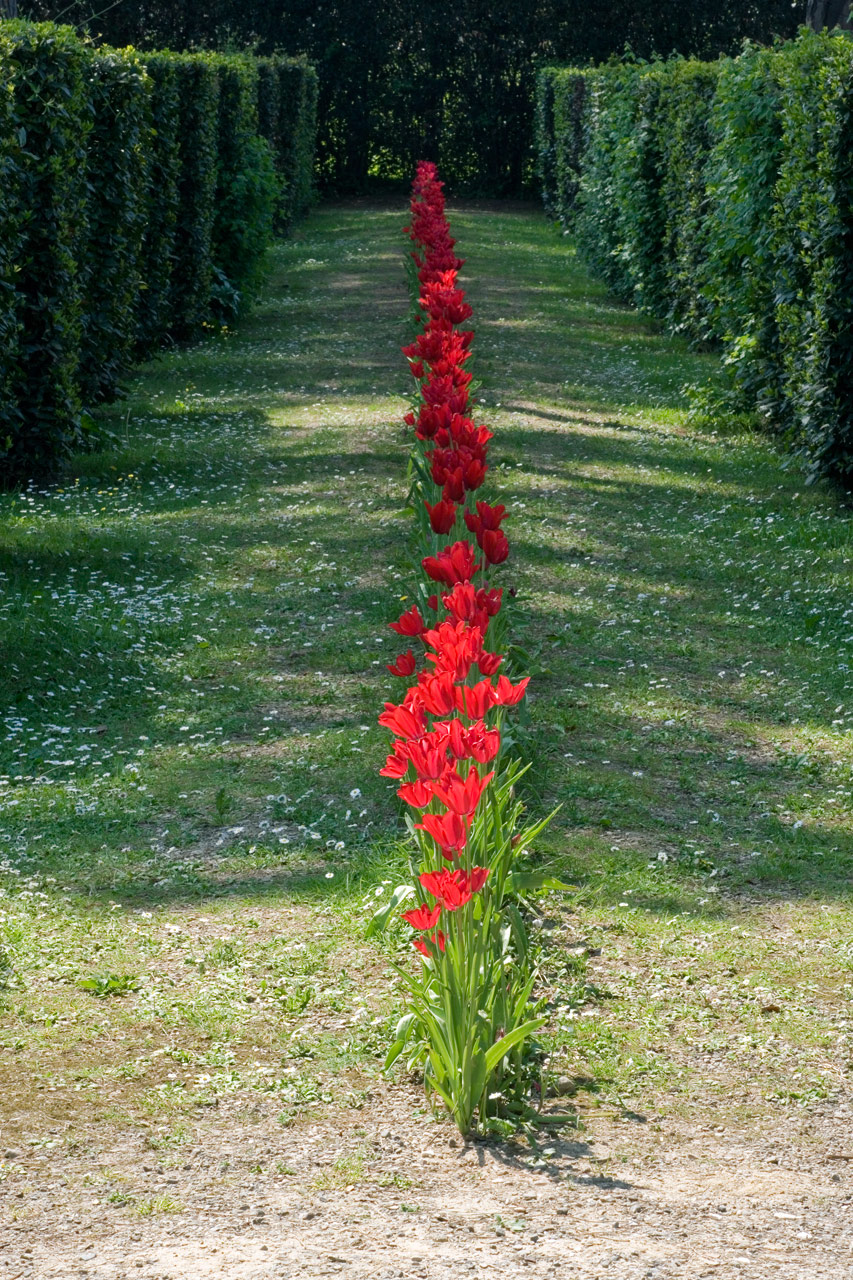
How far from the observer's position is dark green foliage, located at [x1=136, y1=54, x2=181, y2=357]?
13.7m

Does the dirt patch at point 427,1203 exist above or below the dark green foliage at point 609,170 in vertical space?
below

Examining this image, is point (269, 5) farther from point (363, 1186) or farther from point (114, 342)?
point (363, 1186)

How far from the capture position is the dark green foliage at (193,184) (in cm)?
1508

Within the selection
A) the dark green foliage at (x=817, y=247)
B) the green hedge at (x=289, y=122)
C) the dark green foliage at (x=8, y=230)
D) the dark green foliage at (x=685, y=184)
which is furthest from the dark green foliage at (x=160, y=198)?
the green hedge at (x=289, y=122)

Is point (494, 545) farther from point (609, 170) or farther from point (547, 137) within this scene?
point (547, 137)

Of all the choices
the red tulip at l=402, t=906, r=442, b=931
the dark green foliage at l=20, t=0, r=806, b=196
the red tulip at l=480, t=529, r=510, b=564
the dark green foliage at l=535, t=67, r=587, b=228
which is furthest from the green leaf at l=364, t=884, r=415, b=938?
the dark green foliage at l=20, t=0, r=806, b=196

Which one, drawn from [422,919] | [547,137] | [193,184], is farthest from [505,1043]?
[547,137]

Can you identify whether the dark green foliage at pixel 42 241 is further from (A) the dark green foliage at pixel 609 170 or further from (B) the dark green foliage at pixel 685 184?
(A) the dark green foliage at pixel 609 170

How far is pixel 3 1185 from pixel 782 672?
456 cm

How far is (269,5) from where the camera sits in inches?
1390

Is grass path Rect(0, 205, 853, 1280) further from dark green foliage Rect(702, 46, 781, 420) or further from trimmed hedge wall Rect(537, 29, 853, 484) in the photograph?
dark green foliage Rect(702, 46, 781, 420)

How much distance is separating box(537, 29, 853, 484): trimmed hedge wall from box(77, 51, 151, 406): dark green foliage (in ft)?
15.8

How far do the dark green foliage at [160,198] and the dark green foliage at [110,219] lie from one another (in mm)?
1565

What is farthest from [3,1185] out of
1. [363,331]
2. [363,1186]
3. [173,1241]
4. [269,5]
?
[269,5]
